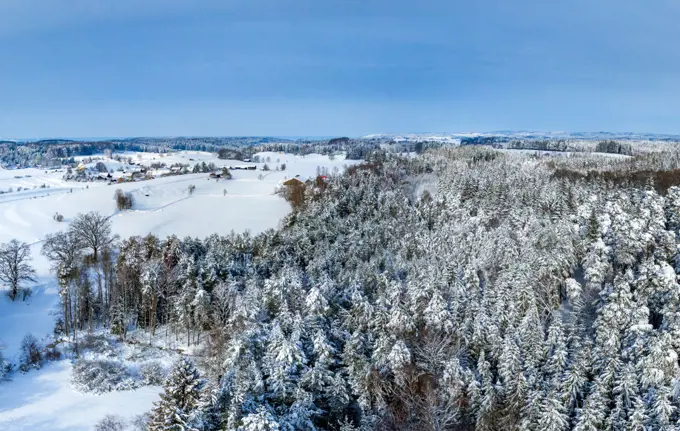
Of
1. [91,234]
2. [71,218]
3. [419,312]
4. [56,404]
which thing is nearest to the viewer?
[56,404]

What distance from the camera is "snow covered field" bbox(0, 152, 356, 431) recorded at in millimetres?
33219

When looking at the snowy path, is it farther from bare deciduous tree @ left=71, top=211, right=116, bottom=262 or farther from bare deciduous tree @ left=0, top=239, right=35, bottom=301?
bare deciduous tree @ left=71, top=211, right=116, bottom=262

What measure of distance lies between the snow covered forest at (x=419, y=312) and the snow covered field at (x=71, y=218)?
3531mm

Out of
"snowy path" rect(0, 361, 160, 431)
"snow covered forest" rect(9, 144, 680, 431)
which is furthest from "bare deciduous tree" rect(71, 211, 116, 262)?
"snowy path" rect(0, 361, 160, 431)

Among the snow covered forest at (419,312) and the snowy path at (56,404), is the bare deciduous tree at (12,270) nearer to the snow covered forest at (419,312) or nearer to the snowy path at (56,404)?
the snow covered forest at (419,312)

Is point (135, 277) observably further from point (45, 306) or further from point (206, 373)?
point (206, 373)

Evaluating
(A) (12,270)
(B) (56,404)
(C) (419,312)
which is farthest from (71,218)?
(C) (419,312)

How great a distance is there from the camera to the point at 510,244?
1751 inches

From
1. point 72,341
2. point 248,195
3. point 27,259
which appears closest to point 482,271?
point 72,341

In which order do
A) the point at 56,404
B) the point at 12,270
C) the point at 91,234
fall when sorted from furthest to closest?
the point at 91,234 < the point at 12,270 < the point at 56,404

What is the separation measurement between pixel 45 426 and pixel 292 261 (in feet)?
86.7

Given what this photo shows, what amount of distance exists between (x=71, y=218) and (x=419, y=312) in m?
70.1

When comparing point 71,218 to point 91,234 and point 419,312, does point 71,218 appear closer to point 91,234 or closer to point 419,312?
point 91,234

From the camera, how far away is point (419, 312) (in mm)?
36844
